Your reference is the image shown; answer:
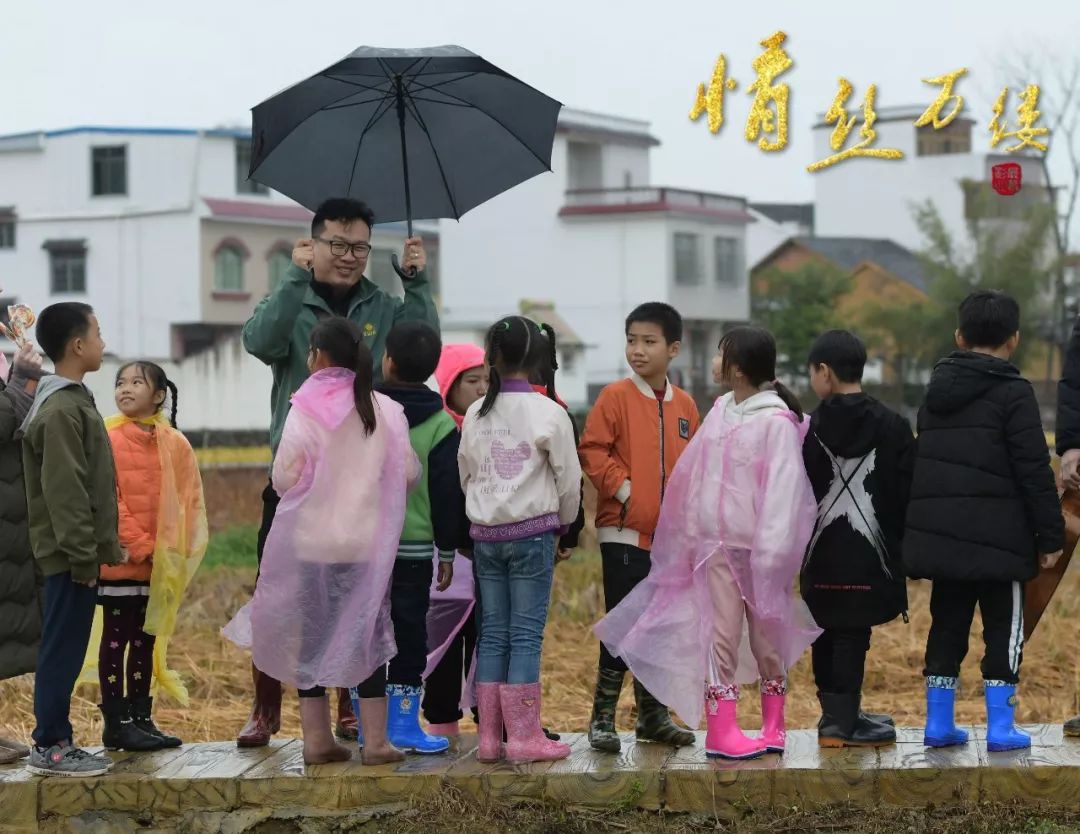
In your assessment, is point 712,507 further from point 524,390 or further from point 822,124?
point 822,124

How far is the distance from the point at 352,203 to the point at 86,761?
2.23 m

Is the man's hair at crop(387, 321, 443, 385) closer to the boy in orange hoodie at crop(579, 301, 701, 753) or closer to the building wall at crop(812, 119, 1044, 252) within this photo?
the boy in orange hoodie at crop(579, 301, 701, 753)

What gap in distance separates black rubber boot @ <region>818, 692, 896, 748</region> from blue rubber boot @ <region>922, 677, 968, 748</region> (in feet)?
0.62

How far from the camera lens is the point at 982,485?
5.80 meters

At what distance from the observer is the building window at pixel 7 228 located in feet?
161

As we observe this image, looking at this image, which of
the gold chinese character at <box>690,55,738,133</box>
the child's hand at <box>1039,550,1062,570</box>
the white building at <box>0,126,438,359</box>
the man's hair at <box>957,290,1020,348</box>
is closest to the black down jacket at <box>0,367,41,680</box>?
the man's hair at <box>957,290,1020,348</box>

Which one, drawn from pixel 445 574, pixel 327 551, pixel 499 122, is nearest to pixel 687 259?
pixel 499 122

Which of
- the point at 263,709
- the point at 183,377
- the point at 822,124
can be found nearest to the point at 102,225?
the point at 183,377

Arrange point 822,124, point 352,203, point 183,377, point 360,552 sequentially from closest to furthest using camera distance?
point 360,552
point 352,203
point 183,377
point 822,124

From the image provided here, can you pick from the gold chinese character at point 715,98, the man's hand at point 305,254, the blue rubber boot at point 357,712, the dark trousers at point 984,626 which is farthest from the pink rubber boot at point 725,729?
the gold chinese character at point 715,98

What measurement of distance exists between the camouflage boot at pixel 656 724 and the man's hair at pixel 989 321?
5.75ft

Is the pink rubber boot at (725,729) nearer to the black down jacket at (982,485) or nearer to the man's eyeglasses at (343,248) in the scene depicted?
the black down jacket at (982,485)

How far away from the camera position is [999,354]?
599 cm

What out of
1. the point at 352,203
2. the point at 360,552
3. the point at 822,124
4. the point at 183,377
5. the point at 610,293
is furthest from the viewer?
the point at 822,124
